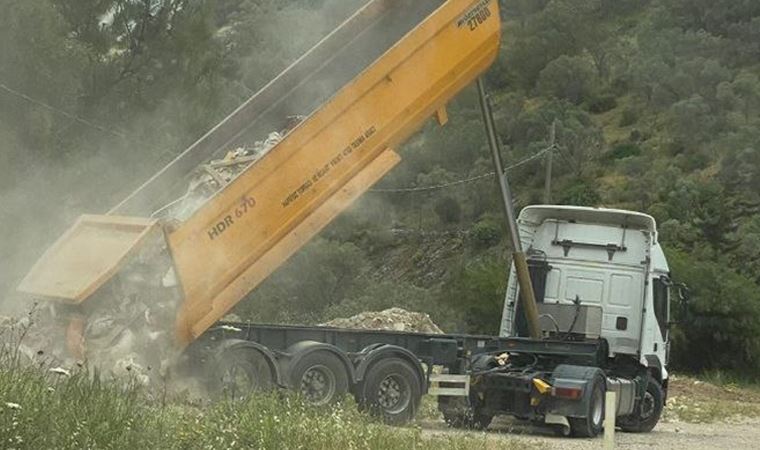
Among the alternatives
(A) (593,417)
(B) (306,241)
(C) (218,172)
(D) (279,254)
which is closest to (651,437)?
→ (A) (593,417)

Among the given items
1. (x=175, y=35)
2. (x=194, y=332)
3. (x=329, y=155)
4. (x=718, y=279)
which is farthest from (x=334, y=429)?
(x=718, y=279)

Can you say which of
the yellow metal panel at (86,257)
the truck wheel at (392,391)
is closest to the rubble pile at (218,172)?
the yellow metal panel at (86,257)

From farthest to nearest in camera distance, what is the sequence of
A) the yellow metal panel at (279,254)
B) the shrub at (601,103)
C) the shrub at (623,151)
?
1. the shrub at (601,103)
2. the shrub at (623,151)
3. the yellow metal panel at (279,254)

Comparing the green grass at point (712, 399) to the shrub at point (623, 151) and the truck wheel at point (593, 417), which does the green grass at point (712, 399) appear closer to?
A: the truck wheel at point (593, 417)

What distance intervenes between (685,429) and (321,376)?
766 centimetres

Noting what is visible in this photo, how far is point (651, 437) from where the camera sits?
61.6 ft

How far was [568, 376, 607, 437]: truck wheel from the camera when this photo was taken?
686 inches

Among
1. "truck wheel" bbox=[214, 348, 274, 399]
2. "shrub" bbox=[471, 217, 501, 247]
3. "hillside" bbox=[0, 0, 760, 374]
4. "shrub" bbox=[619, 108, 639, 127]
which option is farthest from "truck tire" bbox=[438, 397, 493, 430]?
"shrub" bbox=[619, 108, 639, 127]

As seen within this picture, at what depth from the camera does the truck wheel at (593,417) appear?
17422mm

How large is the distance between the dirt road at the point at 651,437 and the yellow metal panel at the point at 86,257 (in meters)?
4.07

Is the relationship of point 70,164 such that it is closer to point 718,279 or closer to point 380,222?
point 718,279

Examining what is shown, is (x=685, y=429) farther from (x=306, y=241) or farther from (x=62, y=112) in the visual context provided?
(x=62, y=112)

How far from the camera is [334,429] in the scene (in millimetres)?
10672

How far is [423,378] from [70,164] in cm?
1083
